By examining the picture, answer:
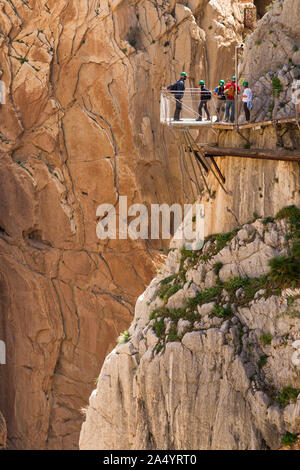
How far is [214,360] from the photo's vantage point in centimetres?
1386

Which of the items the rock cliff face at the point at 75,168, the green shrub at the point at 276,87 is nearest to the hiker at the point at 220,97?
the green shrub at the point at 276,87

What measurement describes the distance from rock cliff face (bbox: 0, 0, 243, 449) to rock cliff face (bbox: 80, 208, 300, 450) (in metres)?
13.2

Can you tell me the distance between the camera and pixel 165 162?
28.7 meters

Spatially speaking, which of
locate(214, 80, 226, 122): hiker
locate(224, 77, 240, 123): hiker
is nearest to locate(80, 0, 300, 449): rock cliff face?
locate(224, 77, 240, 123): hiker

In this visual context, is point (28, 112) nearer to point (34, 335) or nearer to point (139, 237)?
point (139, 237)

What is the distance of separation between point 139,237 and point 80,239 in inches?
105

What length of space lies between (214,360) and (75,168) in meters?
16.6

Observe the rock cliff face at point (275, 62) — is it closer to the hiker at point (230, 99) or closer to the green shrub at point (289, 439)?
the hiker at point (230, 99)

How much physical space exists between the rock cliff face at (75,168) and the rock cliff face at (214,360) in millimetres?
13159

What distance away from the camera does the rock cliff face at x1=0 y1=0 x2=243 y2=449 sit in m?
27.9

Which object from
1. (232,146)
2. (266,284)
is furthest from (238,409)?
(232,146)

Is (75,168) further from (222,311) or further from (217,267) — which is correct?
(222,311)
